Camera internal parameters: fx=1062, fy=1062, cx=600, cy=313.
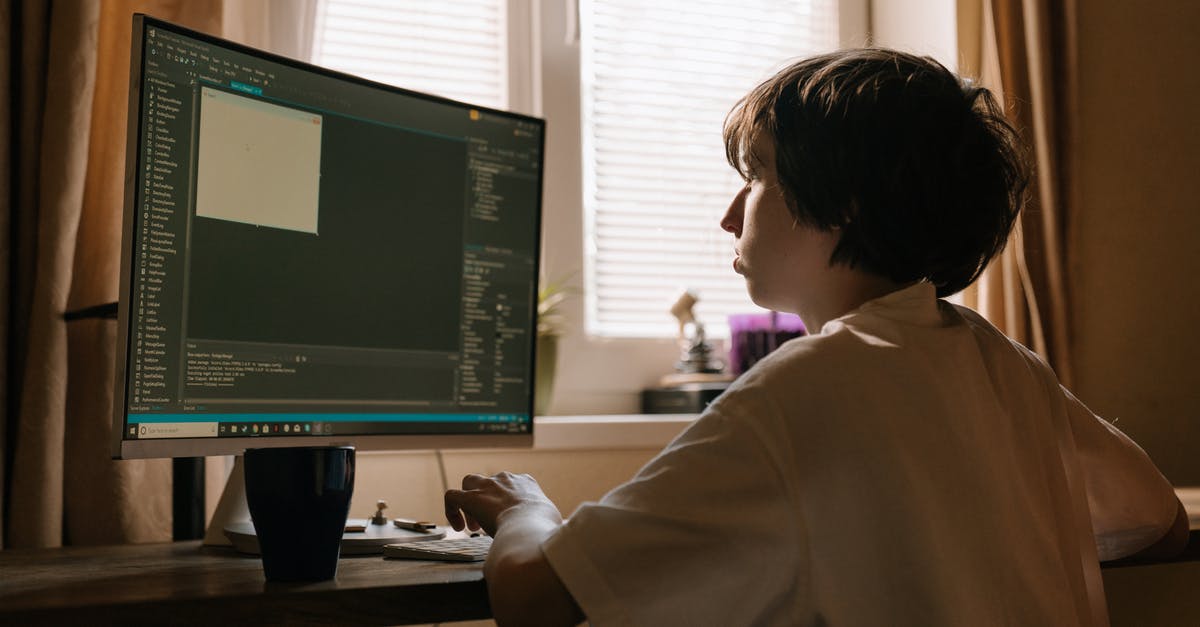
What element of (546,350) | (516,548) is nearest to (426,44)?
(546,350)

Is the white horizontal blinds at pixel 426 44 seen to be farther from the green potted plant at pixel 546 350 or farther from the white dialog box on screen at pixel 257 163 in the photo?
the white dialog box on screen at pixel 257 163

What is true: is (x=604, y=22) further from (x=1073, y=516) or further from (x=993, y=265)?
(x=1073, y=516)

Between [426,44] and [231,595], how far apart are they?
146cm

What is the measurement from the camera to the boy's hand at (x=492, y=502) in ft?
2.83

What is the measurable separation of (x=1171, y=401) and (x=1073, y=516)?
1.39 metres

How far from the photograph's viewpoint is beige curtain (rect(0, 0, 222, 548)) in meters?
1.30

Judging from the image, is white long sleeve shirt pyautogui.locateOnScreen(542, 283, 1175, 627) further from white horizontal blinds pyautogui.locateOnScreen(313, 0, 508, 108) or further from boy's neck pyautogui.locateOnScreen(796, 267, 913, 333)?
white horizontal blinds pyautogui.locateOnScreen(313, 0, 508, 108)

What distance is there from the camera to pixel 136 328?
982 mm

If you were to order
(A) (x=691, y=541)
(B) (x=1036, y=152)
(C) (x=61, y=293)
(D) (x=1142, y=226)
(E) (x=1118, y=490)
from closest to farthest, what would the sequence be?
(A) (x=691, y=541), (E) (x=1118, y=490), (C) (x=61, y=293), (B) (x=1036, y=152), (D) (x=1142, y=226)

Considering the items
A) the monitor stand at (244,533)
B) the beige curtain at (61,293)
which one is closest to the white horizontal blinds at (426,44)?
the beige curtain at (61,293)

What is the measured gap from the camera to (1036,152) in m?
1.95

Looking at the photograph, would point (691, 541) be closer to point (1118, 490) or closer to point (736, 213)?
point (736, 213)

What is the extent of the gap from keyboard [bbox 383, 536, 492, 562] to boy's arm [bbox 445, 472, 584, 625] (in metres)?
0.02

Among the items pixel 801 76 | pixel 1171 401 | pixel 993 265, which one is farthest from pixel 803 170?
pixel 1171 401
